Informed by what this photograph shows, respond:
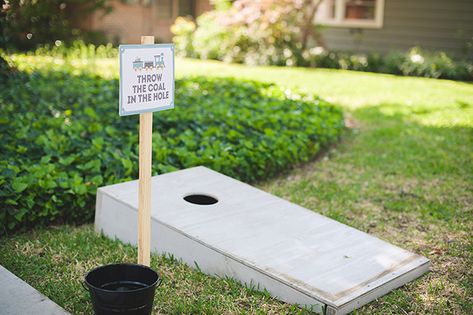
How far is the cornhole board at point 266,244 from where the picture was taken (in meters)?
3.30

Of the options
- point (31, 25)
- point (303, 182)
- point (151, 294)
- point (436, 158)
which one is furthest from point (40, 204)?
point (31, 25)

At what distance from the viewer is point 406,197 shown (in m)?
5.36

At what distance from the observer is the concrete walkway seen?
2889 millimetres

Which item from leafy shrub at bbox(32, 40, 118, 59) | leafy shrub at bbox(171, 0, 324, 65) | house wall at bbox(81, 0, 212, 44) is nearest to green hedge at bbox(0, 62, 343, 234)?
leafy shrub at bbox(32, 40, 118, 59)

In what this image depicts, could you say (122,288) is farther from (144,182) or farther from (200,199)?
(200,199)

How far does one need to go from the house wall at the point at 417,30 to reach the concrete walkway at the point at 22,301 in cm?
1268

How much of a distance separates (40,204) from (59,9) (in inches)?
436

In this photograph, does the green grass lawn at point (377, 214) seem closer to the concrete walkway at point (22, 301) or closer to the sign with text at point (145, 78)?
the concrete walkway at point (22, 301)

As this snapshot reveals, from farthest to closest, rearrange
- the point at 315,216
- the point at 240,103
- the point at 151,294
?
the point at 240,103 < the point at 315,216 < the point at 151,294

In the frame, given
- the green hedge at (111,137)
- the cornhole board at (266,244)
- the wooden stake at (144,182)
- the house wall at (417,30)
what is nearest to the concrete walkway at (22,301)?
the wooden stake at (144,182)

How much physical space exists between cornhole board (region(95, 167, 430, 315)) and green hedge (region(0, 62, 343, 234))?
1.58ft

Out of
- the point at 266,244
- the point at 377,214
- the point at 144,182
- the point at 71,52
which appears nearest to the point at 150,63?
the point at 144,182

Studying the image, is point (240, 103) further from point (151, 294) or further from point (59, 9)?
point (59, 9)

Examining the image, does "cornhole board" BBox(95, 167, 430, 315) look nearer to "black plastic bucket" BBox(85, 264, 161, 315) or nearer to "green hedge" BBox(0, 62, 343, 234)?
"green hedge" BBox(0, 62, 343, 234)
